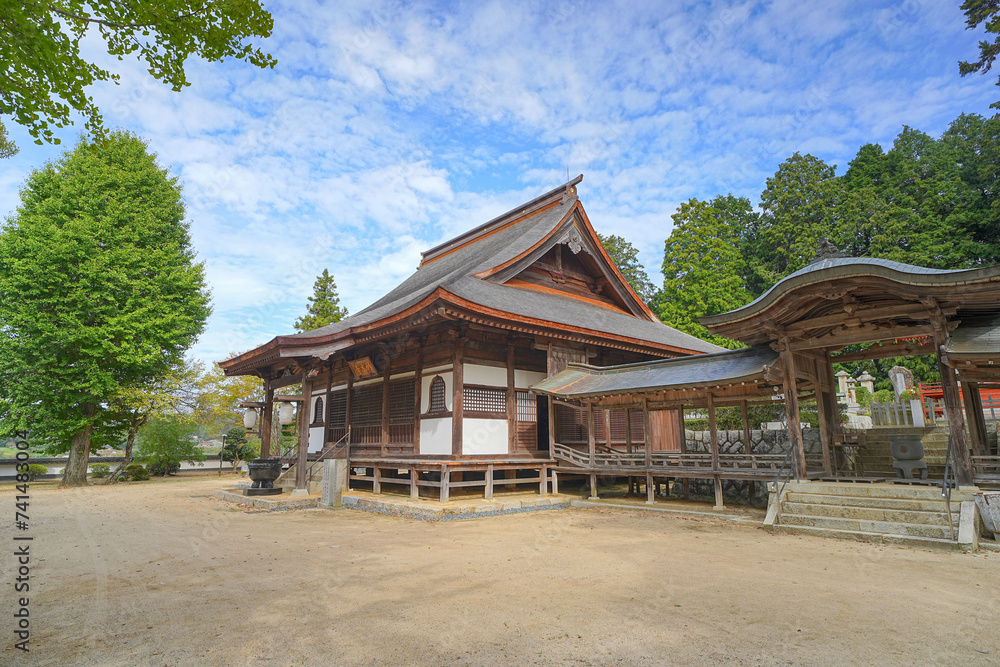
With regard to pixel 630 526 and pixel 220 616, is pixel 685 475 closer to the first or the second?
pixel 630 526

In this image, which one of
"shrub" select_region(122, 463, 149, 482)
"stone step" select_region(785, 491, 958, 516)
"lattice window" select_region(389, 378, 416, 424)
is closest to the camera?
"stone step" select_region(785, 491, 958, 516)

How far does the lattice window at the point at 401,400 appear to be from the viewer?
14.3 meters

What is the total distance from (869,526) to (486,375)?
828 centimetres

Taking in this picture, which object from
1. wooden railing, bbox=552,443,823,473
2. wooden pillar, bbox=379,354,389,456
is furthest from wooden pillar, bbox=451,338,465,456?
wooden pillar, bbox=379,354,389,456

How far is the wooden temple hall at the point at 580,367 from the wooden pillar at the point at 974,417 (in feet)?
0.16

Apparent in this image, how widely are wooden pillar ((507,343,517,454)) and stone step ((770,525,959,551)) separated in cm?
633

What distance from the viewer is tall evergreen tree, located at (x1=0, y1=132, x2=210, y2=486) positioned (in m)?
19.1

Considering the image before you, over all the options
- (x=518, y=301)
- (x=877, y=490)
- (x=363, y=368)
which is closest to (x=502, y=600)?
(x=877, y=490)

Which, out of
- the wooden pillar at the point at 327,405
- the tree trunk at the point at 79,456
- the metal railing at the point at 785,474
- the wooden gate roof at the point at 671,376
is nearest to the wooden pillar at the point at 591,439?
the wooden gate roof at the point at 671,376

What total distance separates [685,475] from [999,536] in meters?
5.08

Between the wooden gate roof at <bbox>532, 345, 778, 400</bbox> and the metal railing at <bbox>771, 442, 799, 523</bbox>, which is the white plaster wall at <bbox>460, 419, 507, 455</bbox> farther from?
the metal railing at <bbox>771, 442, 799, 523</bbox>

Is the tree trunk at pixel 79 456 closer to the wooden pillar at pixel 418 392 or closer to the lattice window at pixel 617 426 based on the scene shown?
the wooden pillar at pixel 418 392

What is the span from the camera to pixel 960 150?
102 feet

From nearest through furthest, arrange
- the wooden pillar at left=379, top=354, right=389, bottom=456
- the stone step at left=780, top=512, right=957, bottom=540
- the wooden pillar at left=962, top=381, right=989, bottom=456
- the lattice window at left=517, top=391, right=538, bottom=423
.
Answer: the stone step at left=780, top=512, right=957, bottom=540
the wooden pillar at left=962, top=381, right=989, bottom=456
the lattice window at left=517, top=391, right=538, bottom=423
the wooden pillar at left=379, top=354, right=389, bottom=456
